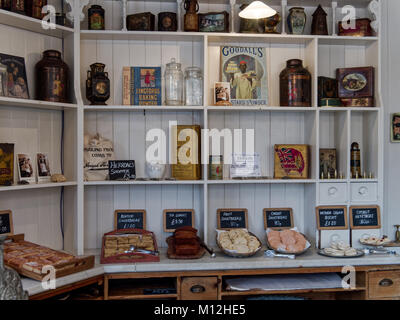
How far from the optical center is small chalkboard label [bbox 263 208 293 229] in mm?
3225

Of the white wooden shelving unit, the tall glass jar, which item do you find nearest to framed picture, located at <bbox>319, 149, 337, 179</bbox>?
the white wooden shelving unit

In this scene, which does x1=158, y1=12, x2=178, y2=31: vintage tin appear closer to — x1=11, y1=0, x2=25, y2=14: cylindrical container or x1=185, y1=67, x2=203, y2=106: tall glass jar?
x1=185, y1=67, x2=203, y2=106: tall glass jar

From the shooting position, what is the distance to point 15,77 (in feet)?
8.77

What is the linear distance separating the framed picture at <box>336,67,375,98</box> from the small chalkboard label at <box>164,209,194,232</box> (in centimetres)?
133

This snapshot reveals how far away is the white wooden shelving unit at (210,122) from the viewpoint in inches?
117

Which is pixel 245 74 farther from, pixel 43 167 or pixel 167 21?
pixel 43 167

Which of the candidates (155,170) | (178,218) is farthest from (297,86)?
(178,218)

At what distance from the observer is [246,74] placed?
3139mm

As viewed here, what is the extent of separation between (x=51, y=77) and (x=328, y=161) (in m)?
1.90
